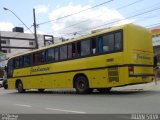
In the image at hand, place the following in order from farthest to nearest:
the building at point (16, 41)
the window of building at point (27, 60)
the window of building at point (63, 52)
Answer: the building at point (16, 41) → the window of building at point (27, 60) → the window of building at point (63, 52)

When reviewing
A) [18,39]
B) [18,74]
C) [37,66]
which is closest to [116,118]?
[37,66]

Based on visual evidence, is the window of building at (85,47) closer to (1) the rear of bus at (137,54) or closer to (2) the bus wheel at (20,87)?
(1) the rear of bus at (137,54)

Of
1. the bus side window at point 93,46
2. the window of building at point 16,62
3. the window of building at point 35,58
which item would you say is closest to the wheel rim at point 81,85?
the bus side window at point 93,46

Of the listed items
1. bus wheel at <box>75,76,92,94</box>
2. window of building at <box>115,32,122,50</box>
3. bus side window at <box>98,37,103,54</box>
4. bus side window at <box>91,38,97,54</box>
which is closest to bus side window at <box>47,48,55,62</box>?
bus wheel at <box>75,76,92,94</box>

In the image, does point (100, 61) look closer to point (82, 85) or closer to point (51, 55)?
point (82, 85)

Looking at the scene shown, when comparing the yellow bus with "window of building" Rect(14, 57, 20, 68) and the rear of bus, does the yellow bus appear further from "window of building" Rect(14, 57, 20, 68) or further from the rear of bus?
"window of building" Rect(14, 57, 20, 68)

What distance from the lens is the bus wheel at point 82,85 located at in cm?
2048

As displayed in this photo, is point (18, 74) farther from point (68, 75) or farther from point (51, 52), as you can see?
point (68, 75)

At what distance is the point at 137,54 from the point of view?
1830 cm

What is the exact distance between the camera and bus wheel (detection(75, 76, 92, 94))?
20.5m

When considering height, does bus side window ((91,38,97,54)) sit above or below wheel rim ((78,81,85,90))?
above

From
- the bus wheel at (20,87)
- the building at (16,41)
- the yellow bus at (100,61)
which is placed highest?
the building at (16,41)

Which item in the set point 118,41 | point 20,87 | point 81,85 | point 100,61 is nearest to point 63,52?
point 81,85

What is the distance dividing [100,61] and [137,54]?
A: 80.3 inches
